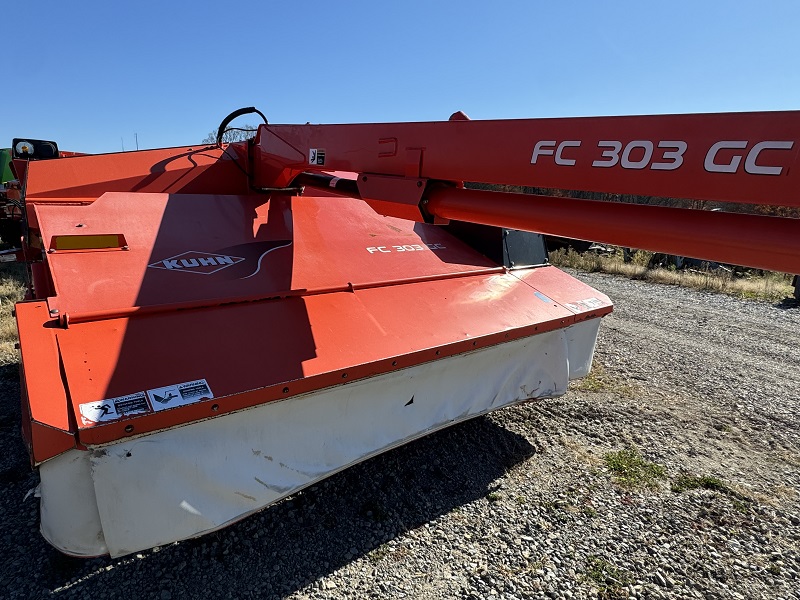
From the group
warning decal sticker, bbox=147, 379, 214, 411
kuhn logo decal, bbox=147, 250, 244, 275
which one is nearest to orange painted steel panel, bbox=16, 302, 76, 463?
warning decal sticker, bbox=147, 379, 214, 411

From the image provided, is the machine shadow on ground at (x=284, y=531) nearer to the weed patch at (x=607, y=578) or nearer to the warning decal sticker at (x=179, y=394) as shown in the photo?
the weed patch at (x=607, y=578)

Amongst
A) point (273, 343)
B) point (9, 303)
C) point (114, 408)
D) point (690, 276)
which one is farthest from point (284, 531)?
point (690, 276)

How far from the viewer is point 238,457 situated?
1976mm

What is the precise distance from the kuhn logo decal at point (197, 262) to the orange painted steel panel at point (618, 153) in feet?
3.05

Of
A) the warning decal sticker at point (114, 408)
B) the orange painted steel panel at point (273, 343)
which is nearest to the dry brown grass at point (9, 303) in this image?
the orange painted steel panel at point (273, 343)

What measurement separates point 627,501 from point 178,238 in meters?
2.79

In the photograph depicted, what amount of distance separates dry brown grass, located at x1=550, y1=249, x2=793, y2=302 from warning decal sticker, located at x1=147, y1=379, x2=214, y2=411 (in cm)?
881

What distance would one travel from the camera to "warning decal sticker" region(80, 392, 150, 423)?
163 cm

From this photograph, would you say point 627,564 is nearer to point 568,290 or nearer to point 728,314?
point 568,290

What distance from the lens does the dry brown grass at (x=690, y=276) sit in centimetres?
838

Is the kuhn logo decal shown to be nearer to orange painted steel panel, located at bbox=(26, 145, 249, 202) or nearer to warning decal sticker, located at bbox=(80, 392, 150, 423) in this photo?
orange painted steel panel, located at bbox=(26, 145, 249, 202)

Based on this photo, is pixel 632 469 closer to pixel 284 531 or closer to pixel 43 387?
pixel 284 531

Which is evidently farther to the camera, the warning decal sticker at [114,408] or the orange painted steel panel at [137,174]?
the orange painted steel panel at [137,174]

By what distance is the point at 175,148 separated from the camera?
3406mm
